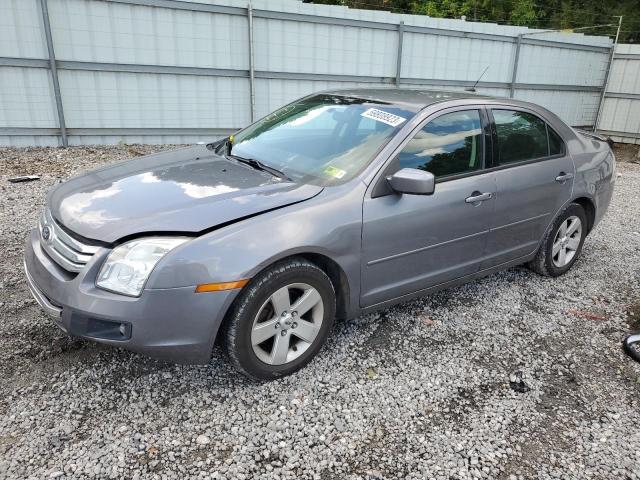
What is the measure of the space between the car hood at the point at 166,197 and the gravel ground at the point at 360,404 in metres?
0.88

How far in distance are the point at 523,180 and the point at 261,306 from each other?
2.31 meters

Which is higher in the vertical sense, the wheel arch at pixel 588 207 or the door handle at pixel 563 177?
the door handle at pixel 563 177

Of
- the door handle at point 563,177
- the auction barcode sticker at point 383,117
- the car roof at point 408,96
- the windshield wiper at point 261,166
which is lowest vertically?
the door handle at point 563,177

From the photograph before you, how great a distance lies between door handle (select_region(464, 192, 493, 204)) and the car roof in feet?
2.26

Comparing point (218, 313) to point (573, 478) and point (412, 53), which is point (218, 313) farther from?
point (412, 53)

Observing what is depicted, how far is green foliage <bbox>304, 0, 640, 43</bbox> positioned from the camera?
18.5 m

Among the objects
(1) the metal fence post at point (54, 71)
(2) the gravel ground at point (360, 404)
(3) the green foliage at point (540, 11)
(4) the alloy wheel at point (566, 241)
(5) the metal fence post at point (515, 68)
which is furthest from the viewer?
(3) the green foliage at point (540, 11)

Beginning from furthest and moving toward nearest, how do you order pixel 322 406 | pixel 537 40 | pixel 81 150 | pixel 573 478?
pixel 537 40 < pixel 81 150 < pixel 322 406 < pixel 573 478

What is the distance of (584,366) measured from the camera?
319 centimetres

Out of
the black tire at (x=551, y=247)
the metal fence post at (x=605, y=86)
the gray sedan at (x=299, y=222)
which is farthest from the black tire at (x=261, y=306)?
the metal fence post at (x=605, y=86)

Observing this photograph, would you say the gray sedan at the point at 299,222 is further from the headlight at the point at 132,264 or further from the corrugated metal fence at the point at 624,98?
the corrugated metal fence at the point at 624,98

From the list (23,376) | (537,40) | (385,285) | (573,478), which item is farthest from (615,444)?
(537,40)

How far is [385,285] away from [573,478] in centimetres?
139

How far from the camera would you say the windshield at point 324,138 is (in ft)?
10.1
